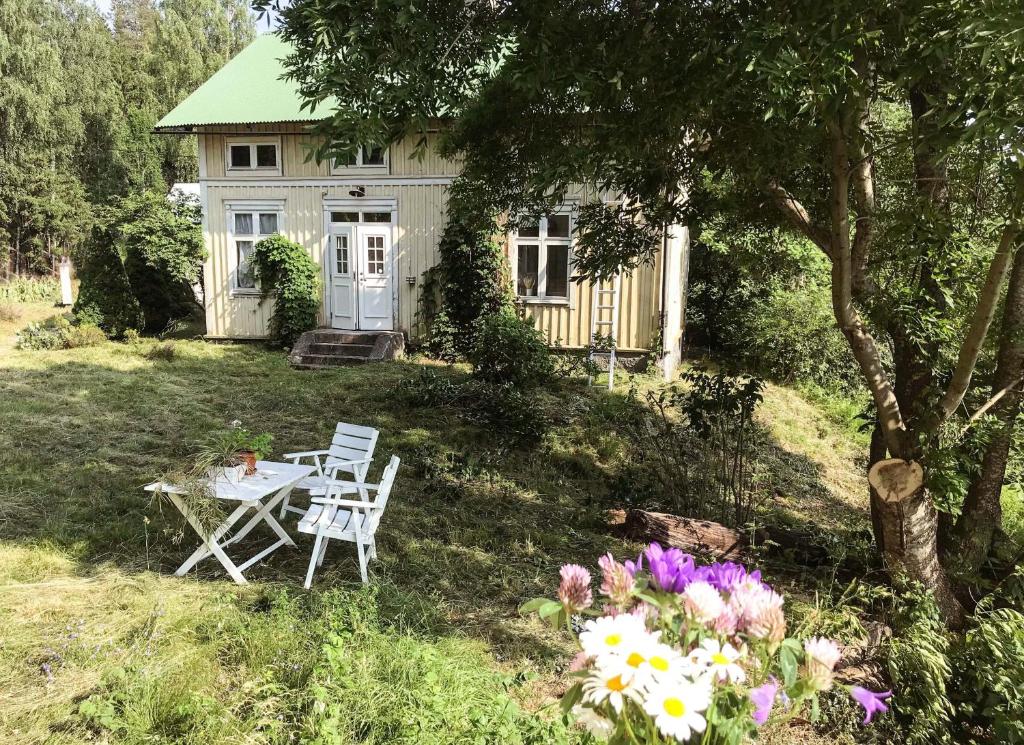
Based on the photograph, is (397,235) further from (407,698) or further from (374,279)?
(407,698)

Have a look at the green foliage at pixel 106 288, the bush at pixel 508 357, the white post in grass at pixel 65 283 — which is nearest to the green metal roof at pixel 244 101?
the green foliage at pixel 106 288

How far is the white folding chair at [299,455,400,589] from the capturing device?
170 inches

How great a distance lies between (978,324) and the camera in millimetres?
3584

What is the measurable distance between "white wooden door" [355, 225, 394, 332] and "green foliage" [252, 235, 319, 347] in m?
0.92

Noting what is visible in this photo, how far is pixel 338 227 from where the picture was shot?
13.1 meters

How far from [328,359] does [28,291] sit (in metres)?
13.2

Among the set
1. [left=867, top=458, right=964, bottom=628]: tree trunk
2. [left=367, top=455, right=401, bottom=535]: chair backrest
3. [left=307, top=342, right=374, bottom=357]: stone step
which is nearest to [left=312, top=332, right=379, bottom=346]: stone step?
[left=307, top=342, right=374, bottom=357]: stone step

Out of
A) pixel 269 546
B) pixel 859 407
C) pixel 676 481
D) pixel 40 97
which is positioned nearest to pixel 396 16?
pixel 269 546

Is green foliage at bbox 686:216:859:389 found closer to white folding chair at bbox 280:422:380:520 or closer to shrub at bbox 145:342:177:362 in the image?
white folding chair at bbox 280:422:380:520

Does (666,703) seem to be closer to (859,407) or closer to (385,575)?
(385,575)

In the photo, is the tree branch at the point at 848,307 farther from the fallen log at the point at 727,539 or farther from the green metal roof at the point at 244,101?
the green metal roof at the point at 244,101

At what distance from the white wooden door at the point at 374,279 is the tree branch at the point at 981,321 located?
10.4 metres

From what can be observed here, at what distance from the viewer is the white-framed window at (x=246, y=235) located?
13.5m

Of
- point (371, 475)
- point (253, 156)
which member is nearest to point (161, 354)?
point (253, 156)
